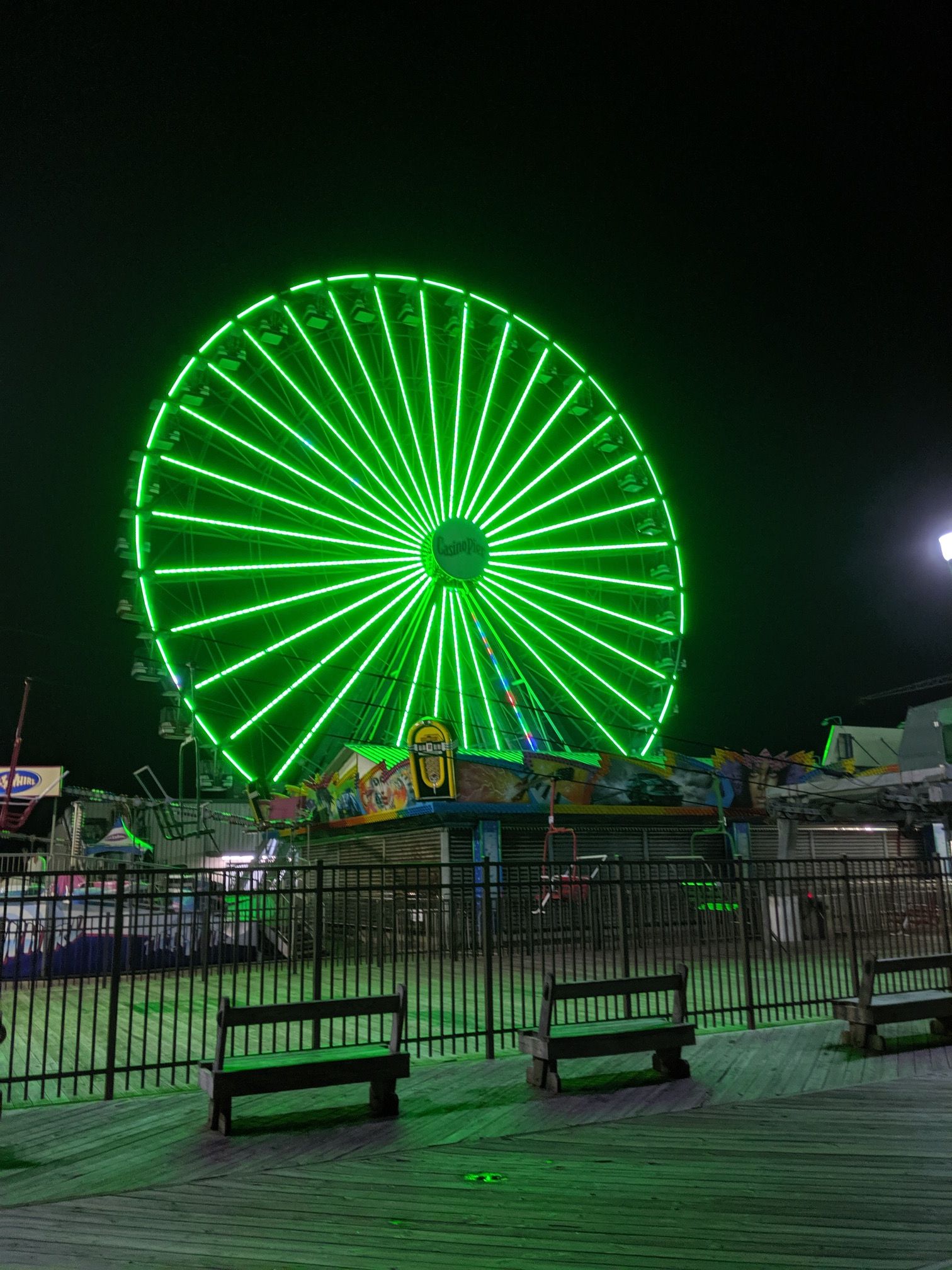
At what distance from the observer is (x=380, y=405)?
75.6 ft

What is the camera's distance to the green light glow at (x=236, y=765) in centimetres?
1944

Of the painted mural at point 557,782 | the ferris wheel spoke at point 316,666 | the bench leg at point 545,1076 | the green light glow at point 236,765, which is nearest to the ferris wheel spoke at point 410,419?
the ferris wheel spoke at point 316,666

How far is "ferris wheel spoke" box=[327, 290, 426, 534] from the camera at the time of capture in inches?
906

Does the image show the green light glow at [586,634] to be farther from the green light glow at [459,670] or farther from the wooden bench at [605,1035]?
the wooden bench at [605,1035]

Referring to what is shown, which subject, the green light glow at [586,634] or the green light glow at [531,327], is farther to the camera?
the green light glow at [531,327]

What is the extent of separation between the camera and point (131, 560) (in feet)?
63.8

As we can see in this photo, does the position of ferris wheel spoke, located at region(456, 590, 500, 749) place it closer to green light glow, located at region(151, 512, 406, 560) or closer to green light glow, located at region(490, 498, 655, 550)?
green light glow, located at region(151, 512, 406, 560)

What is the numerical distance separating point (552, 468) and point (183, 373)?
9274 millimetres

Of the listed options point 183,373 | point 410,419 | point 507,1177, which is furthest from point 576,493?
point 507,1177

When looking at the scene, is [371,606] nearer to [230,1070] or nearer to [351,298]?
[351,298]

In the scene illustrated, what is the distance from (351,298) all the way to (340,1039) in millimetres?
18816

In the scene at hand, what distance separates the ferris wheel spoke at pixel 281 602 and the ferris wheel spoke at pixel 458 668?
4.71 feet

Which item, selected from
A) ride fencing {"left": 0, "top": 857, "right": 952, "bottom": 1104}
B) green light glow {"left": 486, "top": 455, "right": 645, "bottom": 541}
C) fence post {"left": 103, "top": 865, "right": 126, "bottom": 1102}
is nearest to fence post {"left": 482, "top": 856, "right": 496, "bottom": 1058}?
ride fencing {"left": 0, "top": 857, "right": 952, "bottom": 1104}

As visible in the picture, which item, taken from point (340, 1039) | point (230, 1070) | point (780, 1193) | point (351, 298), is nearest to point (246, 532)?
point (351, 298)
